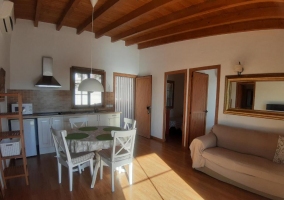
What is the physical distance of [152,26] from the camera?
3.55 metres

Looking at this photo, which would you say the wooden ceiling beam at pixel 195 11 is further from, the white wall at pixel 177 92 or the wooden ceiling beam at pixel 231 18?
the white wall at pixel 177 92

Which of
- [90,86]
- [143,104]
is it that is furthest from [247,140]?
[143,104]

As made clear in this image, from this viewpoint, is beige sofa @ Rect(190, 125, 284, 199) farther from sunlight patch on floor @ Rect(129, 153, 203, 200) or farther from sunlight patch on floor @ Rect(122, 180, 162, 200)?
sunlight patch on floor @ Rect(122, 180, 162, 200)

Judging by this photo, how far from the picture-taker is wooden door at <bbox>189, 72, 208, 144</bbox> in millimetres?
4195

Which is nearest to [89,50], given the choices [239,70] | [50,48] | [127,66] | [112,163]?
[50,48]

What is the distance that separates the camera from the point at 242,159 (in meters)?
2.54

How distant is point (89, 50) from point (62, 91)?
143 cm

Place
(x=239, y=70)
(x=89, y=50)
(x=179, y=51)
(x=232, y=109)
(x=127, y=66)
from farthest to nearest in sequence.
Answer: (x=127, y=66)
(x=89, y=50)
(x=179, y=51)
(x=232, y=109)
(x=239, y=70)

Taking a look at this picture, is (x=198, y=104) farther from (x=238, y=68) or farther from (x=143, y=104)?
(x=143, y=104)

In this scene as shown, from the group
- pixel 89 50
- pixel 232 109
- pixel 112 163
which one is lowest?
pixel 112 163

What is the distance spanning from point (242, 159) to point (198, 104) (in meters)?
2.00

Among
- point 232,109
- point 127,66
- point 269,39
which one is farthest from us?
point 127,66

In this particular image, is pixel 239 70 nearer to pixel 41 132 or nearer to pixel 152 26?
pixel 152 26

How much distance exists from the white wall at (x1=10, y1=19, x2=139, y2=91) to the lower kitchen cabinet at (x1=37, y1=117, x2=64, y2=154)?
0.99m
